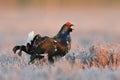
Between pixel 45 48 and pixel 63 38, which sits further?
pixel 63 38

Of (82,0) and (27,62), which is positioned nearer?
(27,62)

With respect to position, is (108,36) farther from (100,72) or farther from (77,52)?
(100,72)

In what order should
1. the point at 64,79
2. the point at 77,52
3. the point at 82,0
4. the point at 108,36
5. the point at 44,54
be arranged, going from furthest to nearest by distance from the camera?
the point at 82,0, the point at 108,36, the point at 77,52, the point at 44,54, the point at 64,79

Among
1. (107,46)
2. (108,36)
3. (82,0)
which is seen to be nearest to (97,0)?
(82,0)

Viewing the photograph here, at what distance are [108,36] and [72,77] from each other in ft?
28.1

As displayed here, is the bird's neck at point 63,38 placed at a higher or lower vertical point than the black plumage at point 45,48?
higher

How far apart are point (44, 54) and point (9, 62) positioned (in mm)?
625

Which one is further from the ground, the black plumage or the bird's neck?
the bird's neck

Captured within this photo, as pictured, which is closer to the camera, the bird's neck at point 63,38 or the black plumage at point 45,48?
the black plumage at point 45,48

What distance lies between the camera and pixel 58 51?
848 centimetres

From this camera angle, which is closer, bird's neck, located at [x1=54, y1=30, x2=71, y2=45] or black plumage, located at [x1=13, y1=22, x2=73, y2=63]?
black plumage, located at [x1=13, y1=22, x2=73, y2=63]

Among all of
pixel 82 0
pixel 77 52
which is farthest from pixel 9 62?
pixel 82 0

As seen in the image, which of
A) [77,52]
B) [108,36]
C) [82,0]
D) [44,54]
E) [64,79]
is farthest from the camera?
[82,0]

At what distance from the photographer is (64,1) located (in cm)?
4103
